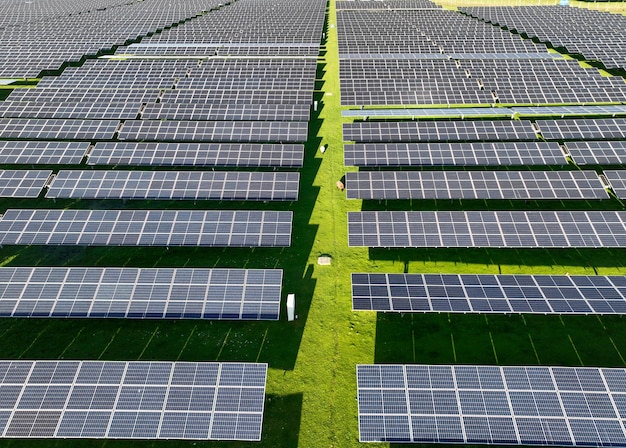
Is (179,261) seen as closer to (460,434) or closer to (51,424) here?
(51,424)

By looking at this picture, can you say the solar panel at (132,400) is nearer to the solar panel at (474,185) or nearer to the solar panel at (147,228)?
the solar panel at (147,228)

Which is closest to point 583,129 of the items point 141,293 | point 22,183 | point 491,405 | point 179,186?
point 491,405

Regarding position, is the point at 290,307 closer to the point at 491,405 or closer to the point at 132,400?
the point at 132,400

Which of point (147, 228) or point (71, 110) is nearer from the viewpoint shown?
point (147, 228)

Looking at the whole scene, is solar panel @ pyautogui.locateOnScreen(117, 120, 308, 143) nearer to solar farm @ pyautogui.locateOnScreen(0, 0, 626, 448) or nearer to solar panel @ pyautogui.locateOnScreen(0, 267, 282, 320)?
solar farm @ pyautogui.locateOnScreen(0, 0, 626, 448)

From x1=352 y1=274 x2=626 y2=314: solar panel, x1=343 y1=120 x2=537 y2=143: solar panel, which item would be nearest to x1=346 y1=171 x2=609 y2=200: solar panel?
x1=343 y1=120 x2=537 y2=143: solar panel

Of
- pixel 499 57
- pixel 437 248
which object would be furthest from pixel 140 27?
pixel 437 248
